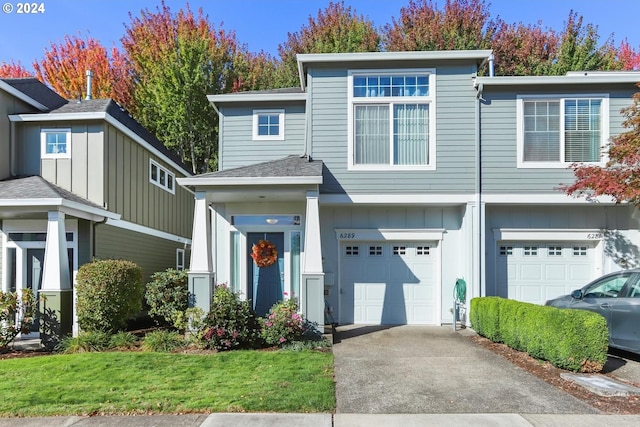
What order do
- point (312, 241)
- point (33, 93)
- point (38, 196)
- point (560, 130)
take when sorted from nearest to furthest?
1. point (312, 241)
2. point (38, 196)
3. point (560, 130)
4. point (33, 93)

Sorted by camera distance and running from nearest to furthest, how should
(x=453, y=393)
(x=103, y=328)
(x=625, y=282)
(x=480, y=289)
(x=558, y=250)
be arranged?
(x=453, y=393), (x=625, y=282), (x=103, y=328), (x=480, y=289), (x=558, y=250)

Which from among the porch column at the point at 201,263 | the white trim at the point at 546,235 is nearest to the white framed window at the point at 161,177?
the porch column at the point at 201,263

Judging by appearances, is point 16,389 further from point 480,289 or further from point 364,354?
point 480,289

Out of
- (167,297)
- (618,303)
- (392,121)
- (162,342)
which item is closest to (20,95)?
(167,297)

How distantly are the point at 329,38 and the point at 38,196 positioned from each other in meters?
19.0

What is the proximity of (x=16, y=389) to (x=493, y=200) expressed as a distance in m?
9.68

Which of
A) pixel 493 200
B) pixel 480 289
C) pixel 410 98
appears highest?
pixel 410 98

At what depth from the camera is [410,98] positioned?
10875mm

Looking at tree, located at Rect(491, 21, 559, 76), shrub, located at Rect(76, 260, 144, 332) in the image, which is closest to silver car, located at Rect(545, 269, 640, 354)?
shrub, located at Rect(76, 260, 144, 332)

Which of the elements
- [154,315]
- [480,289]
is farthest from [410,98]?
[154,315]

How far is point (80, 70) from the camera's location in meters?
23.6

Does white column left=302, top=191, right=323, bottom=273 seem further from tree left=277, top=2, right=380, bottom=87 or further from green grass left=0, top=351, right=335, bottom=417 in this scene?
tree left=277, top=2, right=380, bottom=87

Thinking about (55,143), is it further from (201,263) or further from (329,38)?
(329,38)

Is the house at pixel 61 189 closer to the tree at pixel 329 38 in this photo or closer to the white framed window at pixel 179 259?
the white framed window at pixel 179 259
